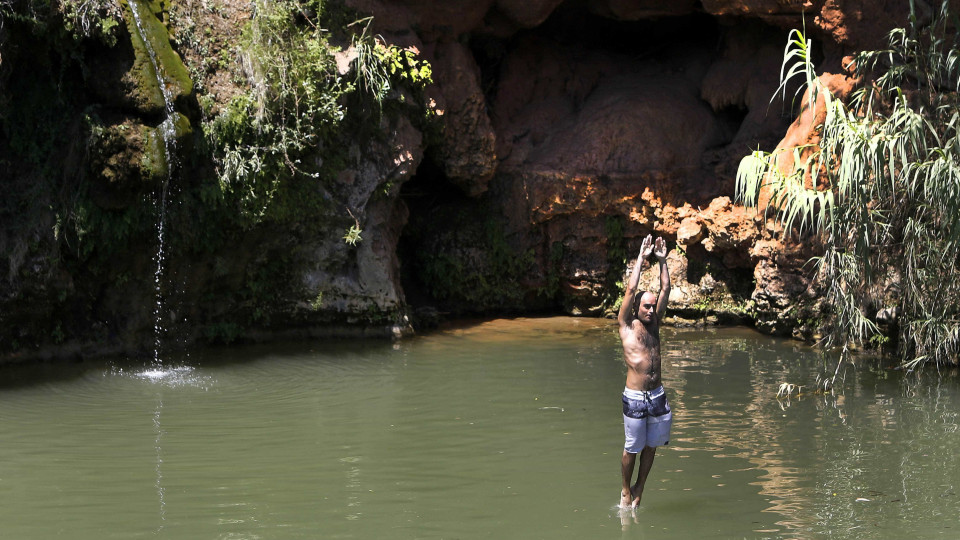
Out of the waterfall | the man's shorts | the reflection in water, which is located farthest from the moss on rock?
the man's shorts

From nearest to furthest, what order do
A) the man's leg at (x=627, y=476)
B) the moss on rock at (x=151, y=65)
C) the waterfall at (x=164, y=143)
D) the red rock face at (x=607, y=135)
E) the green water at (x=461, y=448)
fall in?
the green water at (x=461, y=448)
the man's leg at (x=627, y=476)
the moss on rock at (x=151, y=65)
the waterfall at (x=164, y=143)
the red rock face at (x=607, y=135)

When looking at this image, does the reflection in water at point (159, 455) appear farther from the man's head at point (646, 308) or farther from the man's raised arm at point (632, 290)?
the man's head at point (646, 308)

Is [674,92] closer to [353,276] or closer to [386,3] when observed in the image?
[386,3]

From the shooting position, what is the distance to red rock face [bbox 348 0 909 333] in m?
13.4

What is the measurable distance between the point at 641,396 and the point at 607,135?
26.4 feet

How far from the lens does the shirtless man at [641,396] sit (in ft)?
21.6

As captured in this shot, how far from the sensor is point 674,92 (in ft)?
48.0

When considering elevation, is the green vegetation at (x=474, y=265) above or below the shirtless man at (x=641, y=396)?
above

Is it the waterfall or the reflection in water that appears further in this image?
the waterfall

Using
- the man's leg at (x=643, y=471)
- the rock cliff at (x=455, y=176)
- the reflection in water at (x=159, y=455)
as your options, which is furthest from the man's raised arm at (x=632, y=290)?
the rock cliff at (x=455, y=176)

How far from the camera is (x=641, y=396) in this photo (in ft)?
21.7

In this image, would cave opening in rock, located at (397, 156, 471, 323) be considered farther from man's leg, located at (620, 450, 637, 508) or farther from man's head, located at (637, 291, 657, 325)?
man's leg, located at (620, 450, 637, 508)

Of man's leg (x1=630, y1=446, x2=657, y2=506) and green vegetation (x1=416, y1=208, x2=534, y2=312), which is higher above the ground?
green vegetation (x1=416, y1=208, x2=534, y2=312)

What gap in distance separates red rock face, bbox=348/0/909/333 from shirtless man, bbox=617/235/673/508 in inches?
246
